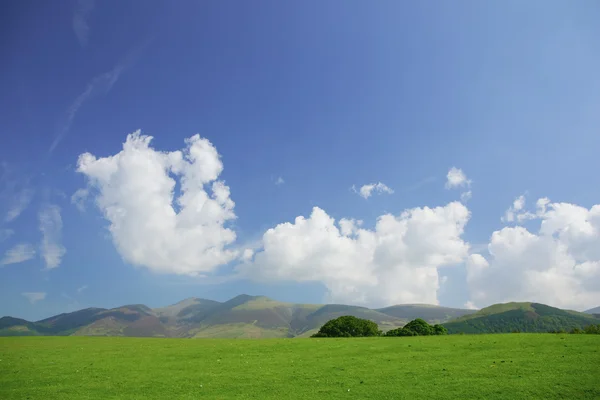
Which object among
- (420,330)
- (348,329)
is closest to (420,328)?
(420,330)

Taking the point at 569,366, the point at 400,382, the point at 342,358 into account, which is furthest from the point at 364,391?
the point at 569,366

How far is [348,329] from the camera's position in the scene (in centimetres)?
9144

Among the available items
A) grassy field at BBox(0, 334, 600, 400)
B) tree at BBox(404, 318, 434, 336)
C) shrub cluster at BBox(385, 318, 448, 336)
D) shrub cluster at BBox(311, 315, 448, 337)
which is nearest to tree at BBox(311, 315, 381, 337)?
shrub cluster at BBox(311, 315, 448, 337)

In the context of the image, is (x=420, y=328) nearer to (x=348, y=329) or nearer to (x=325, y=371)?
(x=348, y=329)

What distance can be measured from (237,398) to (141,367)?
16.4 m

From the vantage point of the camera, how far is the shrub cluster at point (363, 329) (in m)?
85.8

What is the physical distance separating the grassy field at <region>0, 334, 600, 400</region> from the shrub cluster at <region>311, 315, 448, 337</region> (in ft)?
117

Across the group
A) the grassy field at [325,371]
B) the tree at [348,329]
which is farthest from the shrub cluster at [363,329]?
the grassy field at [325,371]

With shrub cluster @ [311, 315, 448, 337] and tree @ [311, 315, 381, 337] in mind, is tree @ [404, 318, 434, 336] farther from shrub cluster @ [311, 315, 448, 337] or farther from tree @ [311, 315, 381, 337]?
tree @ [311, 315, 381, 337]

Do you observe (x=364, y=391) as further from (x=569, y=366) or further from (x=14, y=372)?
(x=14, y=372)

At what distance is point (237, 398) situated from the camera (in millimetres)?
29188

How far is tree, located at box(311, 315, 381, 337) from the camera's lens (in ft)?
298

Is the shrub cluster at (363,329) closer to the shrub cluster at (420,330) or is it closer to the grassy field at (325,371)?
the shrub cluster at (420,330)

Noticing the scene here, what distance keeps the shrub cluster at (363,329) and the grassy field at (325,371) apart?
117ft
